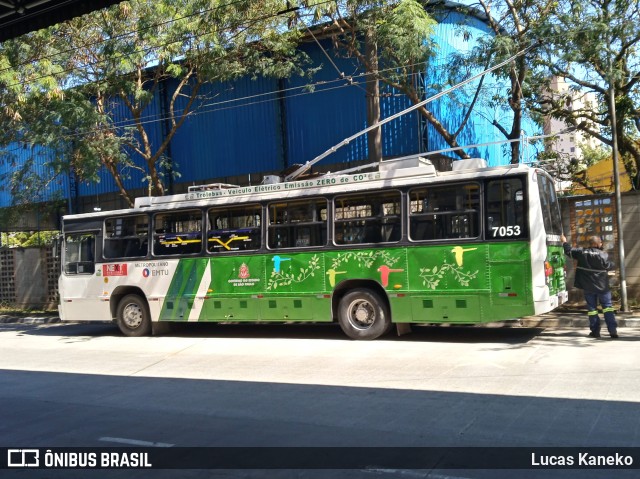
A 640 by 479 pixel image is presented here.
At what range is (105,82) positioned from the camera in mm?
17422

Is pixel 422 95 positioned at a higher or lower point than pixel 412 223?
higher

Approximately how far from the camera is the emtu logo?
5.64m

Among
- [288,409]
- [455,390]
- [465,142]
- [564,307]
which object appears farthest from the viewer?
[465,142]

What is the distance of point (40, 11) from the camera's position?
32.9ft

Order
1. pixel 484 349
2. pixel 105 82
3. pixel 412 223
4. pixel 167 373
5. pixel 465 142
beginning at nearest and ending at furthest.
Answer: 1. pixel 167 373
2. pixel 484 349
3. pixel 412 223
4. pixel 105 82
5. pixel 465 142

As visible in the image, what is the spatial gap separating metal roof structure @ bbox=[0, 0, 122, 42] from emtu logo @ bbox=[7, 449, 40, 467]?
6605 millimetres

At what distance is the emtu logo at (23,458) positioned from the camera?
5.64 metres

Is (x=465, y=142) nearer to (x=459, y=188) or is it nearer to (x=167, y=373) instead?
(x=459, y=188)

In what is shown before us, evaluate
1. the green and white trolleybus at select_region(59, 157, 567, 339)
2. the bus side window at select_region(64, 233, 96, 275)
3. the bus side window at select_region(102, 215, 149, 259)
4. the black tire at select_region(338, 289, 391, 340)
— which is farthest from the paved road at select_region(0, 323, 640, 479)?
the bus side window at select_region(64, 233, 96, 275)

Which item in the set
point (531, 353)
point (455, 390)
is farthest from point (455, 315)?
point (455, 390)

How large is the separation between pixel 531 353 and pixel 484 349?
2.91 feet

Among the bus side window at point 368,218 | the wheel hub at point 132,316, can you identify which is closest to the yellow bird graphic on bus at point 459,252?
the bus side window at point 368,218

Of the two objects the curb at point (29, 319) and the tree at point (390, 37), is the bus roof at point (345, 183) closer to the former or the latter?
the tree at point (390, 37)

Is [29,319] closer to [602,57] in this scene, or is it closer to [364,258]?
[364,258]
